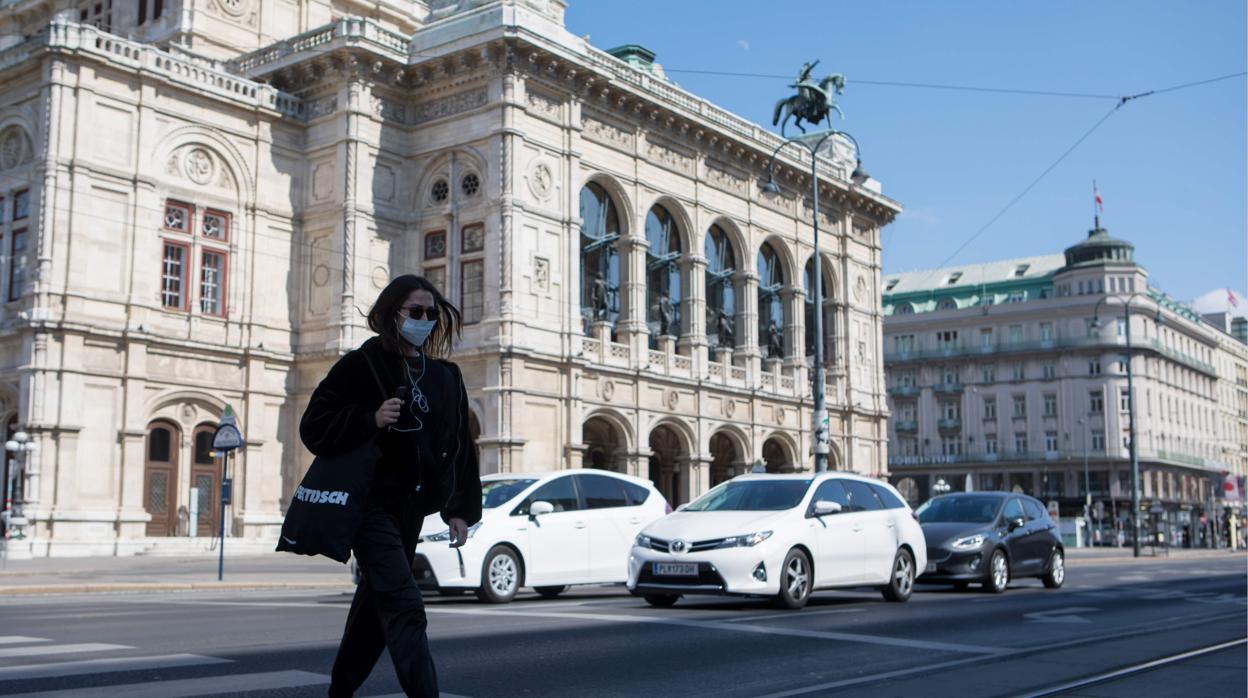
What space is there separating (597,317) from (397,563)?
3512 cm

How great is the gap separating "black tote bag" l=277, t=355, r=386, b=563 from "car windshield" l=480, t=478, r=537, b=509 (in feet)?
34.9

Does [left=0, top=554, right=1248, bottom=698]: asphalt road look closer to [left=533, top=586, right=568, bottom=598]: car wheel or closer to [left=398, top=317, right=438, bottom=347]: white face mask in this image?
[left=533, top=586, right=568, bottom=598]: car wheel

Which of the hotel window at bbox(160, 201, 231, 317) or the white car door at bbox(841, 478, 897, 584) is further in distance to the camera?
the hotel window at bbox(160, 201, 231, 317)

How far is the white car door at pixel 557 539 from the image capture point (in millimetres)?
15734

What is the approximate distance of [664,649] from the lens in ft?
31.2

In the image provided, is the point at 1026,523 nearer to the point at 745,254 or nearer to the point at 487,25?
the point at 487,25

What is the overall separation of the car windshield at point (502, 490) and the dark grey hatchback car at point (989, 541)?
19.5ft

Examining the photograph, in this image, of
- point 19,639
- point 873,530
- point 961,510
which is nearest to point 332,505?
point 19,639

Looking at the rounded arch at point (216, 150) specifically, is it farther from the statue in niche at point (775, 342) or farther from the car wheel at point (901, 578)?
the car wheel at point (901, 578)

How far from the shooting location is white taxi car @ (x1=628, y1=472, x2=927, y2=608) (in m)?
13.3

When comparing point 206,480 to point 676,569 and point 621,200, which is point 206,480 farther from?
point 676,569

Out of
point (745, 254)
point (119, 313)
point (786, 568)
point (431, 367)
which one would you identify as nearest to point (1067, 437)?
point (745, 254)

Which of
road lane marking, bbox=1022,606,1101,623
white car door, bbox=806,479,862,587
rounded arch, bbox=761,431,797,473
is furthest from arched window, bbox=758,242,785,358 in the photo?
road lane marking, bbox=1022,606,1101,623

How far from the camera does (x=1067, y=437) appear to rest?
84.1 m
